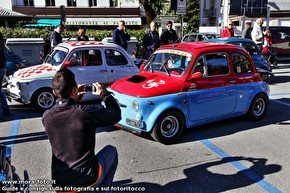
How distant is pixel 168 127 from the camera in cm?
547

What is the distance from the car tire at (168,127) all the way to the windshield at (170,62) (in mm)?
852

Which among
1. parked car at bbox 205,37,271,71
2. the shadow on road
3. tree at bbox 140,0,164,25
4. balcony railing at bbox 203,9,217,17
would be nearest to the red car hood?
the shadow on road

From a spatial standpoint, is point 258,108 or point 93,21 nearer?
point 258,108

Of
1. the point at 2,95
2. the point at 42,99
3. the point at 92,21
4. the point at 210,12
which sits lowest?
the point at 42,99

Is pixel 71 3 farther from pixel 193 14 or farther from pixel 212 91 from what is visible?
pixel 212 91

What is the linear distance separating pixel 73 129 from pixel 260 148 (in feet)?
12.5

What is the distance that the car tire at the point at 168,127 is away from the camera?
17.5 ft

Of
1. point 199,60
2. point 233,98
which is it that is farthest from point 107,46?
point 233,98

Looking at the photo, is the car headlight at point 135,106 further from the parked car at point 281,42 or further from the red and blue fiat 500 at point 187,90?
the parked car at point 281,42

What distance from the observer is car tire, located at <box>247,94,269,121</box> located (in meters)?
6.62

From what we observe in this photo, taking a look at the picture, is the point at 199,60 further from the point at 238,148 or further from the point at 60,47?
the point at 60,47

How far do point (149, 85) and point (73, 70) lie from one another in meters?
2.70

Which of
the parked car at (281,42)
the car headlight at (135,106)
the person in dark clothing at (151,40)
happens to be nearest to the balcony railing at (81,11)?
the parked car at (281,42)

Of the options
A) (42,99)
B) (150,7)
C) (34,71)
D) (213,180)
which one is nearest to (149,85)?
(213,180)
